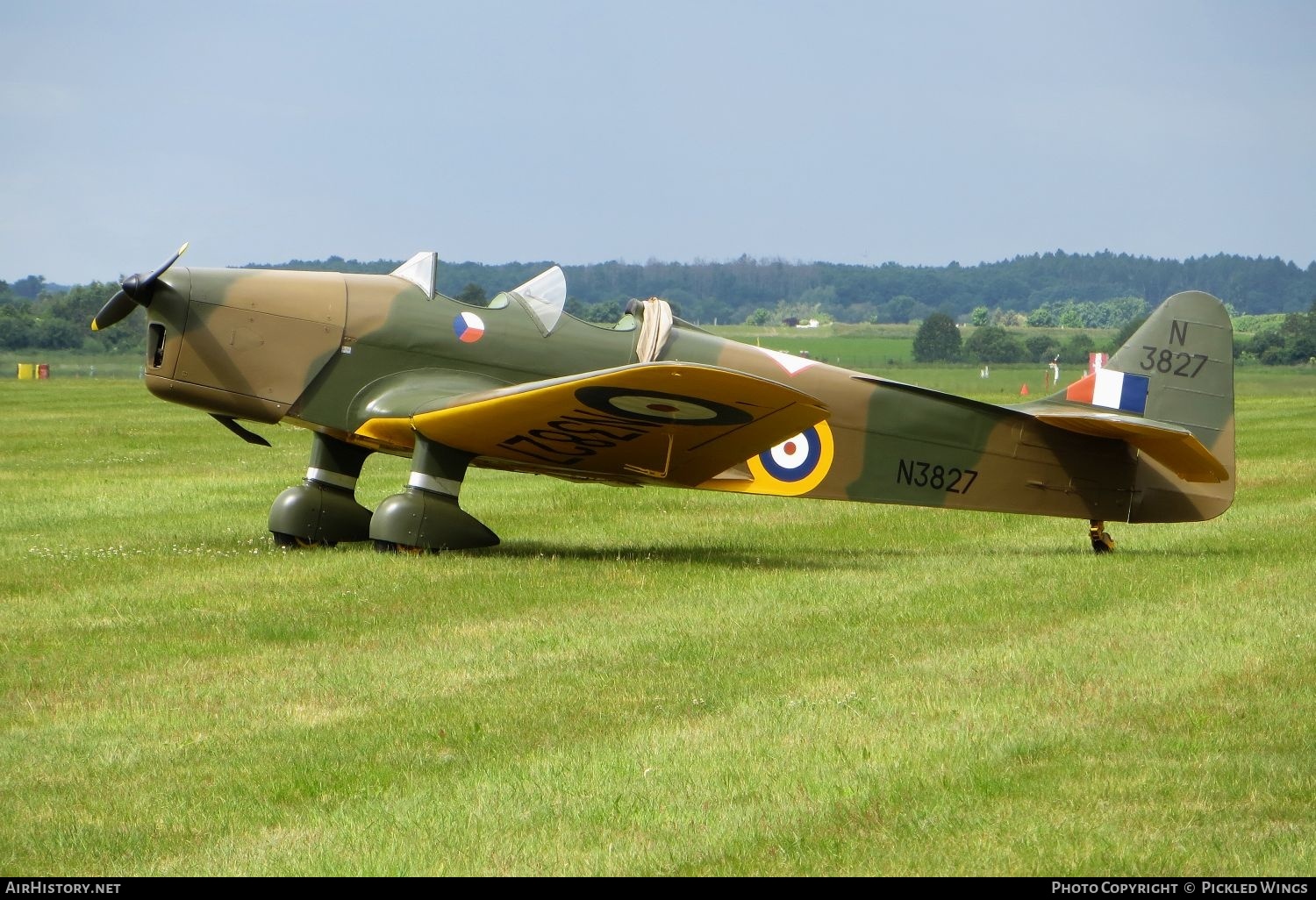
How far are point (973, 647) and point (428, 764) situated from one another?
3.41 m

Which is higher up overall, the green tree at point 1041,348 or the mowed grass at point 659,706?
the green tree at point 1041,348

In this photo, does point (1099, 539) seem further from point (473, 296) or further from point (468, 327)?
point (473, 296)

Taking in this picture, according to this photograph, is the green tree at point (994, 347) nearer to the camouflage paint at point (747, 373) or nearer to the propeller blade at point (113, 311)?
the camouflage paint at point (747, 373)

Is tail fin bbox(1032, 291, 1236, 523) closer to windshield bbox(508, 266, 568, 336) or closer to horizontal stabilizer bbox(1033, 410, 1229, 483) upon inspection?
horizontal stabilizer bbox(1033, 410, 1229, 483)

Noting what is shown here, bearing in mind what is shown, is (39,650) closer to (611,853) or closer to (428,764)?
(428,764)

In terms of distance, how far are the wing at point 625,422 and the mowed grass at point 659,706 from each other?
0.80m

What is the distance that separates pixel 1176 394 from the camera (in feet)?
38.6

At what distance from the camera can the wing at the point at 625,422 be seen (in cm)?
965

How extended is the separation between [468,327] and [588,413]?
1.68m

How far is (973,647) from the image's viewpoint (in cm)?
774

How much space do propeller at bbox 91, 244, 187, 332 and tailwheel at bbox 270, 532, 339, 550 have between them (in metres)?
2.09

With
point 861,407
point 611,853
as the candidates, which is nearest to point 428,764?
point 611,853

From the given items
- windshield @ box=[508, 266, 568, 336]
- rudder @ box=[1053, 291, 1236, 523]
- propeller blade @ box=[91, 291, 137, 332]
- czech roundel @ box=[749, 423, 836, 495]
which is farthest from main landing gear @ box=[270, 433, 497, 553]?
rudder @ box=[1053, 291, 1236, 523]

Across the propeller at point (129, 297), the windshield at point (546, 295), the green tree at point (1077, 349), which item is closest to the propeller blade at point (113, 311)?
the propeller at point (129, 297)
